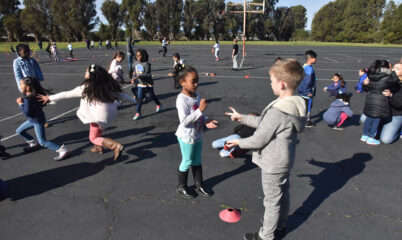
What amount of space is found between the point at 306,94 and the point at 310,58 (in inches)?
33.3

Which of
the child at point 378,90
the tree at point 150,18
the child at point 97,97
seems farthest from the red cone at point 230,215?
the tree at point 150,18

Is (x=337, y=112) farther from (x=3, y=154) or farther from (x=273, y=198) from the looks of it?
(x=3, y=154)

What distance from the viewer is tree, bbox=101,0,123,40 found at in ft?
234

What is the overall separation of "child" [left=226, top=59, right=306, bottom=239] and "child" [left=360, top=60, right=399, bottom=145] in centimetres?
380

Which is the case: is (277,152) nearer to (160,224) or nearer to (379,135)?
(160,224)

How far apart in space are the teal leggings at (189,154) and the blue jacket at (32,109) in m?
3.02

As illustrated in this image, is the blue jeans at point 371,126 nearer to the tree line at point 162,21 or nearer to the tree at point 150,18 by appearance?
the tree line at point 162,21

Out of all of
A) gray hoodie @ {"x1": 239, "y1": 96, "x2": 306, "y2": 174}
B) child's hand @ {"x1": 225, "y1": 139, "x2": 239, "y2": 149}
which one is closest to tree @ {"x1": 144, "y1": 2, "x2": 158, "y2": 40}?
child's hand @ {"x1": 225, "y1": 139, "x2": 239, "y2": 149}

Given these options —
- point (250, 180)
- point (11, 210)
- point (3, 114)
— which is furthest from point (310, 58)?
point (3, 114)

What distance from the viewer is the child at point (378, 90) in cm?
489

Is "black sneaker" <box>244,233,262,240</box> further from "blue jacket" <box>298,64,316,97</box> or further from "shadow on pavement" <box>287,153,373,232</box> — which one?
"blue jacket" <box>298,64,316,97</box>

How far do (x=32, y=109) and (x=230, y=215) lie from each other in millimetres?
3967

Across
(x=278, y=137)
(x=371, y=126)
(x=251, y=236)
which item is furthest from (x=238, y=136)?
(x=371, y=126)

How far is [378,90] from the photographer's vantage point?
499 centimetres
